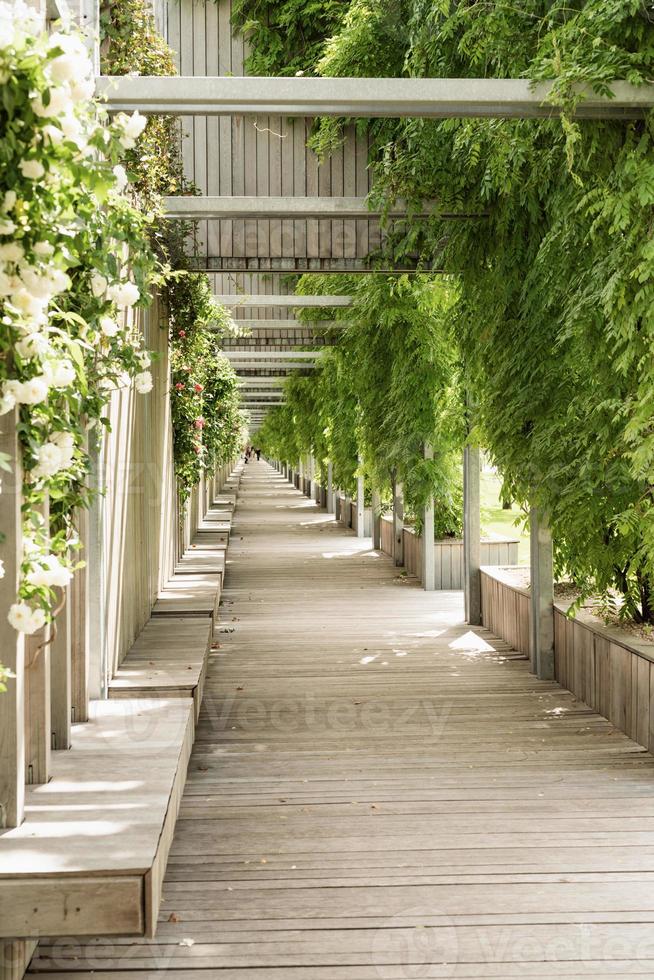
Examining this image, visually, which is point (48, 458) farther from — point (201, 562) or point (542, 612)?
point (201, 562)

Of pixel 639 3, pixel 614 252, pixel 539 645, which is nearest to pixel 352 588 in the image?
pixel 539 645

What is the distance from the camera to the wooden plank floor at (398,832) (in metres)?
3.07

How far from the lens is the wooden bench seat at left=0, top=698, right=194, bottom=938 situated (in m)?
2.54

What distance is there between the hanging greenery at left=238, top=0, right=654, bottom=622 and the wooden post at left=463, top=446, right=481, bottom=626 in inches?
66.1

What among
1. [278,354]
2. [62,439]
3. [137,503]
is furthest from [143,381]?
[278,354]

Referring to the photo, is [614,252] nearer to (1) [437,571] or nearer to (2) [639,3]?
(2) [639,3]

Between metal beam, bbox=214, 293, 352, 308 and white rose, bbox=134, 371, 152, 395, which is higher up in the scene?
metal beam, bbox=214, 293, 352, 308

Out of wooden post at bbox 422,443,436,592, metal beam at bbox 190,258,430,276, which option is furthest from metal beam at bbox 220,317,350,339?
metal beam at bbox 190,258,430,276

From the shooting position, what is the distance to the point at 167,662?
5242 mm

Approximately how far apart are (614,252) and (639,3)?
35.4 inches

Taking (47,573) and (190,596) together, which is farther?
(190,596)

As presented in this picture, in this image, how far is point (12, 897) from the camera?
2523 mm

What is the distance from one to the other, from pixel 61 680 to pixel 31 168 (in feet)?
6.34

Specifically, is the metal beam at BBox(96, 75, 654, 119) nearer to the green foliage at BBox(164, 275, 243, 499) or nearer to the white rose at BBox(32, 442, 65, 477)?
the white rose at BBox(32, 442, 65, 477)
